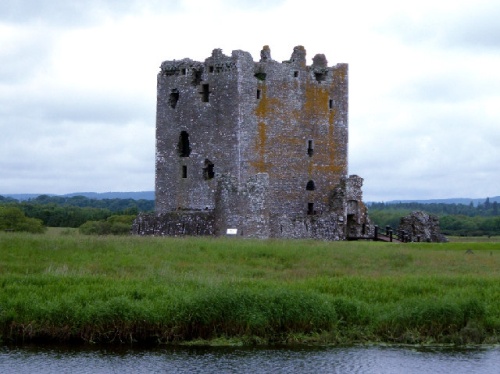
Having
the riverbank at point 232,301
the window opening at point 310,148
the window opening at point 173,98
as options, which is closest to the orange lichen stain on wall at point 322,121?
the window opening at point 310,148

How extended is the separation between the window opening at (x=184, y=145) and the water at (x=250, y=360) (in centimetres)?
2337

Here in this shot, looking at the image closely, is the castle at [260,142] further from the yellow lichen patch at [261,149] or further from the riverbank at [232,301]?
the riverbank at [232,301]

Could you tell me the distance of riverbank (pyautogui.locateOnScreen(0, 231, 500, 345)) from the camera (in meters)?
23.0

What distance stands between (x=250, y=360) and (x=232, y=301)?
2076 millimetres

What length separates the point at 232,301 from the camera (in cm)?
2325

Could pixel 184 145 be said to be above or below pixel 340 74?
below

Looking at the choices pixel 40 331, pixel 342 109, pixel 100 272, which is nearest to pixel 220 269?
pixel 100 272

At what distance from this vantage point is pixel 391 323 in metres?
23.5

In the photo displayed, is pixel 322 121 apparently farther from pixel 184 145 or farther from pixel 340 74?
pixel 184 145

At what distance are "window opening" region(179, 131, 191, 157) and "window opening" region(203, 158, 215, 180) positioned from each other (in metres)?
1.27

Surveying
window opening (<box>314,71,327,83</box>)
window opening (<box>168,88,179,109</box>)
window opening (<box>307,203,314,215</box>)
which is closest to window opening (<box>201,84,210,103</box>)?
window opening (<box>168,88,179,109</box>)

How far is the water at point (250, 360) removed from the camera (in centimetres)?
2069

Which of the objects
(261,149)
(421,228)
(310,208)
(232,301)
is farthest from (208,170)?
(232,301)

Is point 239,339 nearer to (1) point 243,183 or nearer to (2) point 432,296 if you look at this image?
(2) point 432,296
